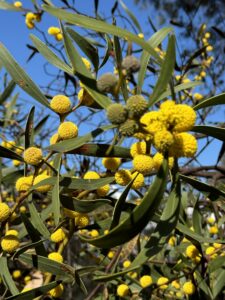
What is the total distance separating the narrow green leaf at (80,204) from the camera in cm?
77

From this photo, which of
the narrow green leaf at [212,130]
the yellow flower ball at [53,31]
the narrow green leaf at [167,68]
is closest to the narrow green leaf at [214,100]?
the narrow green leaf at [212,130]

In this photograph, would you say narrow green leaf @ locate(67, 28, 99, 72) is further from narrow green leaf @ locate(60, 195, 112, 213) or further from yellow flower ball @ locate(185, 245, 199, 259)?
yellow flower ball @ locate(185, 245, 199, 259)

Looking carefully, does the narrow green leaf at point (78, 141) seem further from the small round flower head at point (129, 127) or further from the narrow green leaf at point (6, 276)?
the narrow green leaf at point (6, 276)

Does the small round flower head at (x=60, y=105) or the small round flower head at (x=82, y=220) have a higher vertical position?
the small round flower head at (x=60, y=105)

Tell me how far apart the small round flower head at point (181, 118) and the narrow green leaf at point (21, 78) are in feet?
1.10

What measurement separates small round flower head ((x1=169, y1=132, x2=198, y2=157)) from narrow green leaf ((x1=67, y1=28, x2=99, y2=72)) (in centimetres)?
23

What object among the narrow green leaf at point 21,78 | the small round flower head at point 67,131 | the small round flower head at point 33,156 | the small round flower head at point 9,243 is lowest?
the small round flower head at point 9,243

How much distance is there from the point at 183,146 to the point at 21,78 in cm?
39

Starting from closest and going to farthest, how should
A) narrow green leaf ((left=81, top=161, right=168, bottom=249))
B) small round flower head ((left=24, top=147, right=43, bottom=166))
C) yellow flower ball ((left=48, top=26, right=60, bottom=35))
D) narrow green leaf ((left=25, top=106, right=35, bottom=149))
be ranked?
narrow green leaf ((left=81, top=161, right=168, bottom=249)) → small round flower head ((left=24, top=147, right=43, bottom=166)) → narrow green leaf ((left=25, top=106, right=35, bottom=149)) → yellow flower ball ((left=48, top=26, right=60, bottom=35))

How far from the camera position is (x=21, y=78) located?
33.0 inches

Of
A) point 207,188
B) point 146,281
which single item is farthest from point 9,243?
point 146,281

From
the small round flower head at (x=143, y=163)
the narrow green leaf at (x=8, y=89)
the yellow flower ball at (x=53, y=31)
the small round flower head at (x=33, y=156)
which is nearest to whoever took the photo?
the small round flower head at (x=143, y=163)

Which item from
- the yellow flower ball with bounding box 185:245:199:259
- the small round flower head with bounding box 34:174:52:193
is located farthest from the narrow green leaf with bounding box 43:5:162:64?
the yellow flower ball with bounding box 185:245:199:259

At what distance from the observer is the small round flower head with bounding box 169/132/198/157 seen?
622 millimetres
